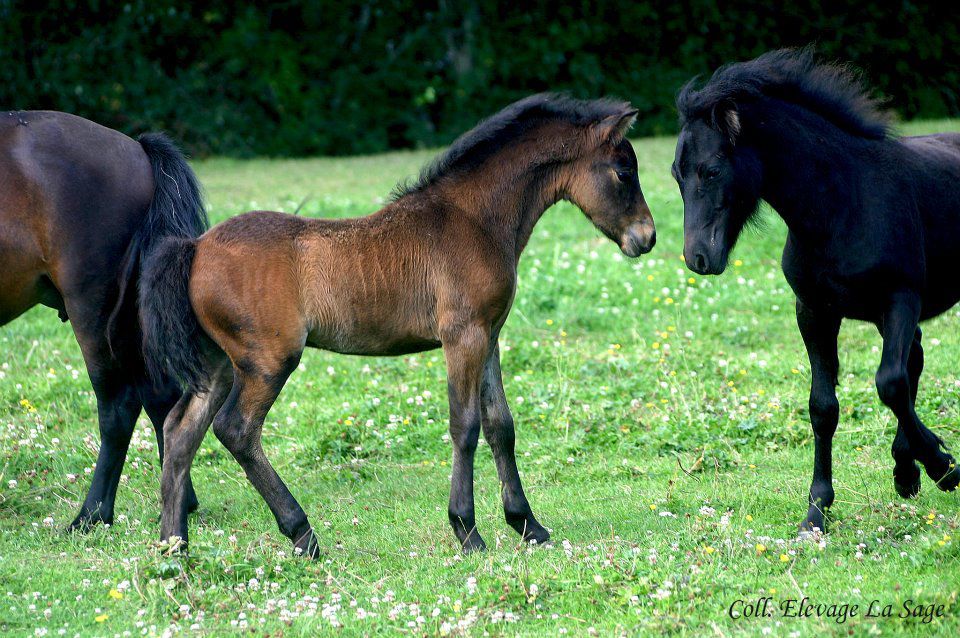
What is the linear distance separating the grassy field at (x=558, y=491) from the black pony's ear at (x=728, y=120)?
6.13ft

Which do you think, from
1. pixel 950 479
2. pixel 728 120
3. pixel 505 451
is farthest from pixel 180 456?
pixel 950 479

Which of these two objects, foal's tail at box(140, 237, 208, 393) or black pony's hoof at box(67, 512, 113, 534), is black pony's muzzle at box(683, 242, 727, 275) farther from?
black pony's hoof at box(67, 512, 113, 534)

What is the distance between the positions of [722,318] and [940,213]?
12.3 feet

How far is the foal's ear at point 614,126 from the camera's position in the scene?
5.32 metres

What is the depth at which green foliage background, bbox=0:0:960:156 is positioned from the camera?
16531 millimetres

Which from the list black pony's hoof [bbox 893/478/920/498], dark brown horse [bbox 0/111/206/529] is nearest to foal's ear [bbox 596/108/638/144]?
black pony's hoof [bbox 893/478/920/498]

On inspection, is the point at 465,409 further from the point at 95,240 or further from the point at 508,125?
the point at 95,240

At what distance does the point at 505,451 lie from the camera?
5.44 meters

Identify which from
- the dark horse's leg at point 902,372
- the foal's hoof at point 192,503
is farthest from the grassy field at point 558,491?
the dark horse's leg at point 902,372

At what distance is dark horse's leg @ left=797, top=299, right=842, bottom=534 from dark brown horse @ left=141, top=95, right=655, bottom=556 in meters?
0.91

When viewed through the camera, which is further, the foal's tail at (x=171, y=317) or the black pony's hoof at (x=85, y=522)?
the black pony's hoof at (x=85, y=522)

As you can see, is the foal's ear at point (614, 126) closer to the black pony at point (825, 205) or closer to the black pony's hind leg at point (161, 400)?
the black pony at point (825, 205)

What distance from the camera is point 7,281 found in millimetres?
5832

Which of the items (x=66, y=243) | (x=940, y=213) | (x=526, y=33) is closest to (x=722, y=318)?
(x=940, y=213)
